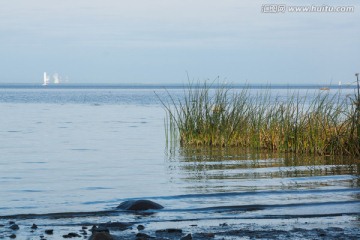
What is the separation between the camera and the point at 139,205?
10.2 m

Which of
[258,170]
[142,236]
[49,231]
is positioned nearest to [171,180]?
[258,170]

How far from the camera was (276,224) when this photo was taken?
29.4ft

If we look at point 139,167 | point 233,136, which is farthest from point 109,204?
point 233,136

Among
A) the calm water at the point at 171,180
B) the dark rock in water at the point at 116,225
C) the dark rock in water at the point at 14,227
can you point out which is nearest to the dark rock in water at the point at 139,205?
the calm water at the point at 171,180

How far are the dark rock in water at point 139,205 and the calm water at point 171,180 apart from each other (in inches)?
12.4

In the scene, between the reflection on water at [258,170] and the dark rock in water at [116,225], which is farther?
the reflection on water at [258,170]

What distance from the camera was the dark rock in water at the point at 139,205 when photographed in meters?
10.2

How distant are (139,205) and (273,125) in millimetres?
8963

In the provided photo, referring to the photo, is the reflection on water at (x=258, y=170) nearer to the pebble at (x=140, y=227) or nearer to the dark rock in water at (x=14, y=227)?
the pebble at (x=140, y=227)

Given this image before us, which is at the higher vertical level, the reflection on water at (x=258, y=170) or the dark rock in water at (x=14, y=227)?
the reflection on water at (x=258, y=170)

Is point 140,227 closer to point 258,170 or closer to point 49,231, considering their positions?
point 49,231

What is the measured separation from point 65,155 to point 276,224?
1065 cm

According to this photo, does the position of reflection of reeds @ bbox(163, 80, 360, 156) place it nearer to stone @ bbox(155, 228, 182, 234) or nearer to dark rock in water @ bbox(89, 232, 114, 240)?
stone @ bbox(155, 228, 182, 234)

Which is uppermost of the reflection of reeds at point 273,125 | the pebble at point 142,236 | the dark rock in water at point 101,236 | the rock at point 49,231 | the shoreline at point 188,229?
the reflection of reeds at point 273,125
